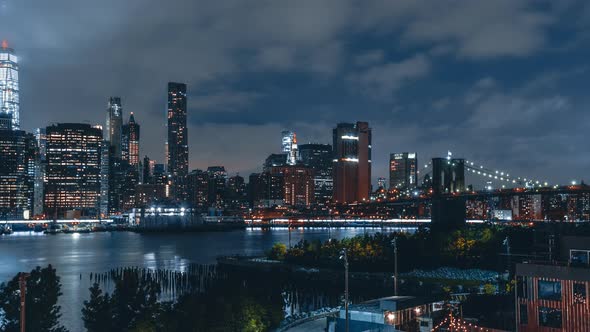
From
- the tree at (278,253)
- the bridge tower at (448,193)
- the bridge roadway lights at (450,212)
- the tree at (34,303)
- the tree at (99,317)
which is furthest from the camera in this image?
the bridge tower at (448,193)

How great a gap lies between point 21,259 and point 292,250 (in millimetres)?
45504

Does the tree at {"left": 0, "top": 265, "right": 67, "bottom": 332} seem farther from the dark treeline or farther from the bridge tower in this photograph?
the bridge tower

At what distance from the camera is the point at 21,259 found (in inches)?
3329

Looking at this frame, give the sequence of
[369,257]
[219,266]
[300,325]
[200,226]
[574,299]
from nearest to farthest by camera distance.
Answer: [574,299] → [300,325] → [369,257] → [219,266] → [200,226]

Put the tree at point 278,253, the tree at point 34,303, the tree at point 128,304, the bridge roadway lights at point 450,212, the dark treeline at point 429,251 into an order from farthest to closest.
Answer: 1. the bridge roadway lights at point 450,212
2. the tree at point 278,253
3. the dark treeline at point 429,251
4. the tree at point 128,304
5. the tree at point 34,303

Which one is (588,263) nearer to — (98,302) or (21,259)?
(98,302)

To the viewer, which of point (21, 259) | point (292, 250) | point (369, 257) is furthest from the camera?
point (21, 259)

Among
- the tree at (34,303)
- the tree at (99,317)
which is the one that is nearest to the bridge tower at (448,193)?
the tree at (99,317)

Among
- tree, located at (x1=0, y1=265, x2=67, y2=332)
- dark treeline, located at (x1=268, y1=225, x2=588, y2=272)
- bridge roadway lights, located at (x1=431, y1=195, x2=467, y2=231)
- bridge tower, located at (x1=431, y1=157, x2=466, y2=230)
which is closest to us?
tree, located at (x1=0, y1=265, x2=67, y2=332)

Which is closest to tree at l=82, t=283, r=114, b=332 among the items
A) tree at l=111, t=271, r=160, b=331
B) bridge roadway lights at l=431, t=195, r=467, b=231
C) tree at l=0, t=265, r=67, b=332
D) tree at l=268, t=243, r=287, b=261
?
tree at l=111, t=271, r=160, b=331

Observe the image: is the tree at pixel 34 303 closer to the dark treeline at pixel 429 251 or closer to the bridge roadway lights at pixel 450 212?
the dark treeline at pixel 429 251

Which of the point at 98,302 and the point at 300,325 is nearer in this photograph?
the point at 300,325

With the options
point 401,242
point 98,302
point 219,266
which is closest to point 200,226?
point 219,266

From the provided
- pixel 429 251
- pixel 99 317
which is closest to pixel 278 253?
pixel 429 251
